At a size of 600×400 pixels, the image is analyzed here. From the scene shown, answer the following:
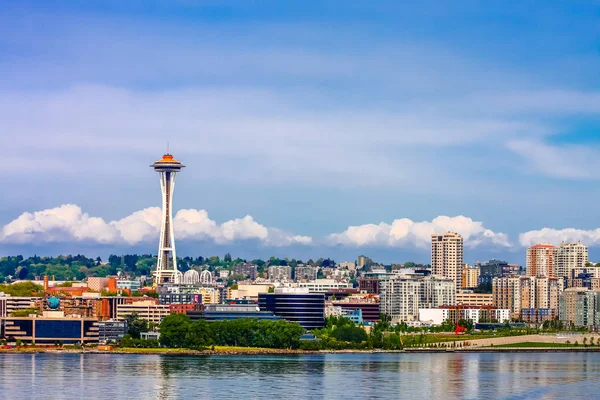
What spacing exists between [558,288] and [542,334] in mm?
34474

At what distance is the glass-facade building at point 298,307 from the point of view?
103562mm

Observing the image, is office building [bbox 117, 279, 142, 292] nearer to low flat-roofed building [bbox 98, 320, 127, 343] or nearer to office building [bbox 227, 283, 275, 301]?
office building [bbox 227, 283, 275, 301]

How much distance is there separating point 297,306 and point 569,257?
2489 inches

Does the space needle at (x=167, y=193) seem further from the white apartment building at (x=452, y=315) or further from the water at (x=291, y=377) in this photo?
the water at (x=291, y=377)

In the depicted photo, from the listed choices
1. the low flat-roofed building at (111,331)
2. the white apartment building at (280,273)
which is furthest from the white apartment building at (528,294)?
the white apartment building at (280,273)

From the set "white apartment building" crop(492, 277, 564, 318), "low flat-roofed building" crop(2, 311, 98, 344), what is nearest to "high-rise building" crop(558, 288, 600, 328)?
"white apartment building" crop(492, 277, 564, 318)

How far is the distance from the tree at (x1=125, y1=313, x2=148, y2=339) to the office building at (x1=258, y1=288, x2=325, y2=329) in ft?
37.0

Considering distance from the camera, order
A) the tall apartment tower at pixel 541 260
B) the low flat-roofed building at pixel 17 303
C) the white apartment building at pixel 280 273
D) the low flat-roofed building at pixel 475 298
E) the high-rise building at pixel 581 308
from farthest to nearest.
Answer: the white apartment building at pixel 280 273 → the tall apartment tower at pixel 541 260 → the low flat-roofed building at pixel 475 298 → the high-rise building at pixel 581 308 → the low flat-roofed building at pixel 17 303

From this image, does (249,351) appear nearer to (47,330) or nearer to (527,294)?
(47,330)

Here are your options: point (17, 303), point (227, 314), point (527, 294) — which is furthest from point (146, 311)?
point (527, 294)

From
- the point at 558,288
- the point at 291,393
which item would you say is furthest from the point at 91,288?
the point at 291,393

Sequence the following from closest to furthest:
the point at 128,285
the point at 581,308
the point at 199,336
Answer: the point at 199,336, the point at 581,308, the point at 128,285

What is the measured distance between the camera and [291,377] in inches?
2333

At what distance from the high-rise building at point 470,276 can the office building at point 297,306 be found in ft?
198
